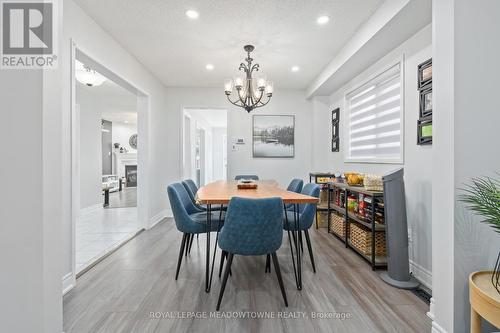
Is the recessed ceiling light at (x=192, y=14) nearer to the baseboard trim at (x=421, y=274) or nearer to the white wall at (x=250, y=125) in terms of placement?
the white wall at (x=250, y=125)

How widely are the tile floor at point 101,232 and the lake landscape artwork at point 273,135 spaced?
8.91 feet

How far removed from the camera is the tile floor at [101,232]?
110 inches

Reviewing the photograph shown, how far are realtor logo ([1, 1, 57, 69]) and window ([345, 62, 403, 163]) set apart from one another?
3.03 meters

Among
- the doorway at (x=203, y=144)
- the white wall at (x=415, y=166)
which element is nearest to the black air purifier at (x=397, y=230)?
the white wall at (x=415, y=166)

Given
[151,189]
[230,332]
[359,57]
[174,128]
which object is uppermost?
[359,57]

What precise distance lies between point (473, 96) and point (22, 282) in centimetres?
273

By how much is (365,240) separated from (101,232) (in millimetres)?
3823

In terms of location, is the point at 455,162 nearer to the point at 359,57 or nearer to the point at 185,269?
the point at 359,57

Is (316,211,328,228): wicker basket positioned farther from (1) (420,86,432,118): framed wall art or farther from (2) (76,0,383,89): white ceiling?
(2) (76,0,383,89): white ceiling

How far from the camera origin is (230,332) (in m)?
1.52

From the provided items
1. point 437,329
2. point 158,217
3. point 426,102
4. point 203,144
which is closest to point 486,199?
point 437,329

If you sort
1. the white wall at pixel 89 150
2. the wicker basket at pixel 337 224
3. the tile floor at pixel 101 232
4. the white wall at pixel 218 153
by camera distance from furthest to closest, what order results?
the white wall at pixel 218 153
the white wall at pixel 89 150
the wicker basket at pixel 337 224
the tile floor at pixel 101 232

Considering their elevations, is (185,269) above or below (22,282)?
below

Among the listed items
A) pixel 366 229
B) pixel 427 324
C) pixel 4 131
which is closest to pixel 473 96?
pixel 427 324
